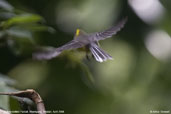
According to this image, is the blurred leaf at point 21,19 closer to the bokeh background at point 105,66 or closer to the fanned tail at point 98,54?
the fanned tail at point 98,54

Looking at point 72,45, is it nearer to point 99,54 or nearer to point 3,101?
point 99,54

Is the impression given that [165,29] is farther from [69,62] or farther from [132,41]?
[69,62]

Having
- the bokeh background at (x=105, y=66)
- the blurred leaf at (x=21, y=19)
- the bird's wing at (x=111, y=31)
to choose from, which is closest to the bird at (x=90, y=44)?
the bird's wing at (x=111, y=31)

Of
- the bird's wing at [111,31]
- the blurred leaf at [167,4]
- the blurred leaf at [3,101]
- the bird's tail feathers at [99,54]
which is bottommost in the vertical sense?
the blurred leaf at [3,101]

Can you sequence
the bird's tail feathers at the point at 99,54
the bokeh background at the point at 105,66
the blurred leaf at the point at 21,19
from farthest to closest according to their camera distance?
the bokeh background at the point at 105,66
the blurred leaf at the point at 21,19
the bird's tail feathers at the point at 99,54

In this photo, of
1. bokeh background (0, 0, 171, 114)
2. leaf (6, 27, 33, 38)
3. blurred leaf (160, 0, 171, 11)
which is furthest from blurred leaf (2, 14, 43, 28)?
blurred leaf (160, 0, 171, 11)

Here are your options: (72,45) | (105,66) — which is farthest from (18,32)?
(105,66)

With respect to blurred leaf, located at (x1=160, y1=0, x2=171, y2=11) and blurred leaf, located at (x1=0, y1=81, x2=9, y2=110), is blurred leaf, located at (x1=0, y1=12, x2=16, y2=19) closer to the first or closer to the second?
blurred leaf, located at (x1=0, y1=81, x2=9, y2=110)
